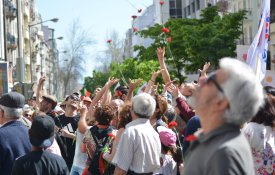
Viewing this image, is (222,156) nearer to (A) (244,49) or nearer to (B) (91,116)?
(B) (91,116)

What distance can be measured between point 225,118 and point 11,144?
3.43 metres

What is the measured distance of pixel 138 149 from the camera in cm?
641

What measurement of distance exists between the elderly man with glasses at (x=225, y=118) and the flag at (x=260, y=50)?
272 inches

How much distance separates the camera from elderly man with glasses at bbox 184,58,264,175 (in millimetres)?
3225

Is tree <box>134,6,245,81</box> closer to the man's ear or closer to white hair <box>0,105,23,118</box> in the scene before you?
white hair <box>0,105,23,118</box>

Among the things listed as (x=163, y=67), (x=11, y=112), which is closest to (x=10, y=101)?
(x=11, y=112)

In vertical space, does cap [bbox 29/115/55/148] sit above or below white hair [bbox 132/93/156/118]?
below

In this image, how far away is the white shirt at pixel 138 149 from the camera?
6.38 metres

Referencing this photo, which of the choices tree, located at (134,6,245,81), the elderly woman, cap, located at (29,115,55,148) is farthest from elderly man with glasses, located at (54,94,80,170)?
tree, located at (134,6,245,81)

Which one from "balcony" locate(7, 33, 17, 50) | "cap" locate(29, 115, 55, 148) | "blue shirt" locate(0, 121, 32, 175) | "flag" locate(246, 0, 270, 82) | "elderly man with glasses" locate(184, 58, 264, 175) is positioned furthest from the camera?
"balcony" locate(7, 33, 17, 50)

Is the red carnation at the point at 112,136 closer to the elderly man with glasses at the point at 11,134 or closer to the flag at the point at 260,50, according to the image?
the elderly man with glasses at the point at 11,134

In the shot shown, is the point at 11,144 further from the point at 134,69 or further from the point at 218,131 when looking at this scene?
the point at 134,69

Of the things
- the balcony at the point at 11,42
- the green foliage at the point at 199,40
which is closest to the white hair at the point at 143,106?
the green foliage at the point at 199,40

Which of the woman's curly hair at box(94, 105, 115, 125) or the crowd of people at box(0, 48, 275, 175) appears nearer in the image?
the crowd of people at box(0, 48, 275, 175)
